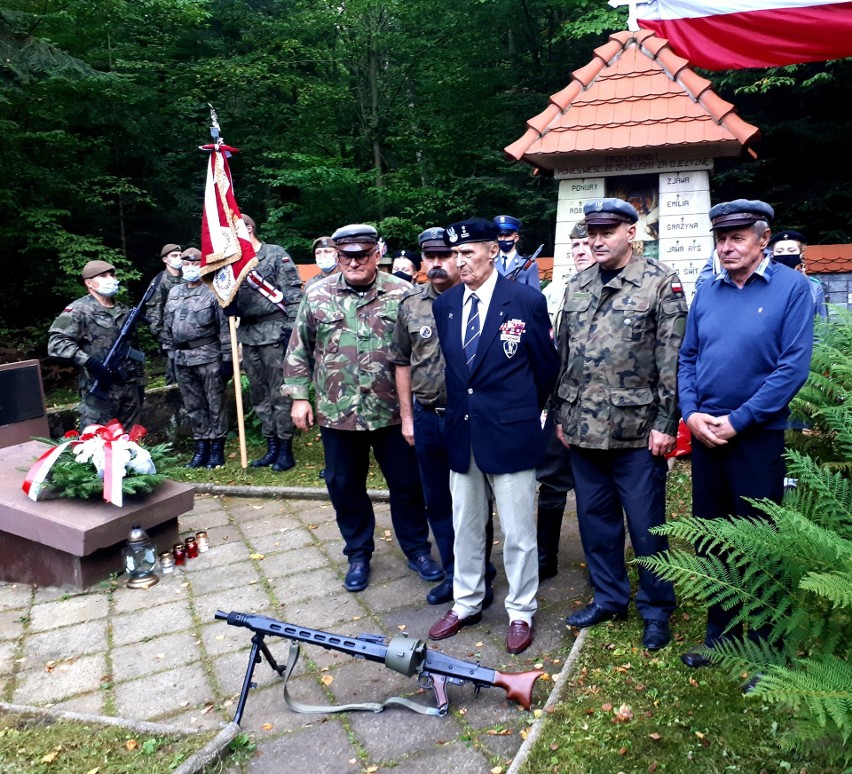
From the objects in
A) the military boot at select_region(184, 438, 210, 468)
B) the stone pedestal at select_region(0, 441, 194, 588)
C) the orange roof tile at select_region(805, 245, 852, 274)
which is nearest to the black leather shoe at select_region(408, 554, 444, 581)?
the stone pedestal at select_region(0, 441, 194, 588)

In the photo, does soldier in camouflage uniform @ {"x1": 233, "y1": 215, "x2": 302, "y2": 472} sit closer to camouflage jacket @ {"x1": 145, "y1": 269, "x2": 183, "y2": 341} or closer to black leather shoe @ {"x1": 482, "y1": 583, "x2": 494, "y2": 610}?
camouflage jacket @ {"x1": 145, "y1": 269, "x2": 183, "y2": 341}

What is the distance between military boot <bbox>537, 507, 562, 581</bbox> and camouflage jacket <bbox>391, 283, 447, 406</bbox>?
3.35ft

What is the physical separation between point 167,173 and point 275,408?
9274 mm

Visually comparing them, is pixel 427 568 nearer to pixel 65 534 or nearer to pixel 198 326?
pixel 65 534

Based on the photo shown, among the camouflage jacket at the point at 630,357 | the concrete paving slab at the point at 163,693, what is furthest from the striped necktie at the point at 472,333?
the concrete paving slab at the point at 163,693

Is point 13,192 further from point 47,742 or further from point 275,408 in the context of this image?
point 47,742

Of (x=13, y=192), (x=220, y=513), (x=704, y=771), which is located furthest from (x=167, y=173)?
(x=704, y=771)

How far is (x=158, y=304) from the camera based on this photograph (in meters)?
8.73

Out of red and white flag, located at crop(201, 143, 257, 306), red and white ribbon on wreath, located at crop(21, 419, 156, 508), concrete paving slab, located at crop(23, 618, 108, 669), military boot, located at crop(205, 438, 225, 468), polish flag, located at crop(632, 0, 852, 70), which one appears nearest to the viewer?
concrete paving slab, located at crop(23, 618, 108, 669)

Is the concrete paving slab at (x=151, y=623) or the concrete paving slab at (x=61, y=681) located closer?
the concrete paving slab at (x=61, y=681)

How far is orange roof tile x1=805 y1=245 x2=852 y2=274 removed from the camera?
7641 mm

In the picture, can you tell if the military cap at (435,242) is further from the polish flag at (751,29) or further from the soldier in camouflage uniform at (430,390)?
the polish flag at (751,29)

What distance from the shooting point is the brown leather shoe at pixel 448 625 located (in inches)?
146

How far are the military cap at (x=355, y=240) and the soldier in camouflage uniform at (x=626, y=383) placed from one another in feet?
4.17
